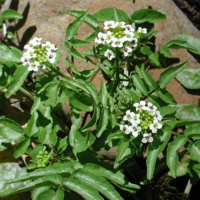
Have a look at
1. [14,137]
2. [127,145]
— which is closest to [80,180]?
[127,145]

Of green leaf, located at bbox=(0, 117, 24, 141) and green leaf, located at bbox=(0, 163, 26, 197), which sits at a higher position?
green leaf, located at bbox=(0, 117, 24, 141)

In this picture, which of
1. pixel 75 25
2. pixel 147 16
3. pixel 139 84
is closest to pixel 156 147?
pixel 139 84

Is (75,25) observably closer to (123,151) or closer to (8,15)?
(8,15)

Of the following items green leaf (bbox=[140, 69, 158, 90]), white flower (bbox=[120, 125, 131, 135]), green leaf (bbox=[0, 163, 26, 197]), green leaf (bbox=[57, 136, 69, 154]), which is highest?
green leaf (bbox=[140, 69, 158, 90])

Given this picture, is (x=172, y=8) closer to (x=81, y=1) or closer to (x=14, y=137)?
(x=81, y=1)

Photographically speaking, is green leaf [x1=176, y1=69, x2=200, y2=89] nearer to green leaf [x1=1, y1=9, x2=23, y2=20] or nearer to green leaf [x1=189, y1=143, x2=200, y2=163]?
green leaf [x1=189, y1=143, x2=200, y2=163]

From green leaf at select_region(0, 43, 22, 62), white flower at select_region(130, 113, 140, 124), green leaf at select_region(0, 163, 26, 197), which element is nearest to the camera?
white flower at select_region(130, 113, 140, 124)

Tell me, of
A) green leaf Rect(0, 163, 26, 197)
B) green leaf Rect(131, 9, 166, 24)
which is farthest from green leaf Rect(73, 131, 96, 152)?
green leaf Rect(131, 9, 166, 24)

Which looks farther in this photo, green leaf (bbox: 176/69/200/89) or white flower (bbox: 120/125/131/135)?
green leaf (bbox: 176/69/200/89)
